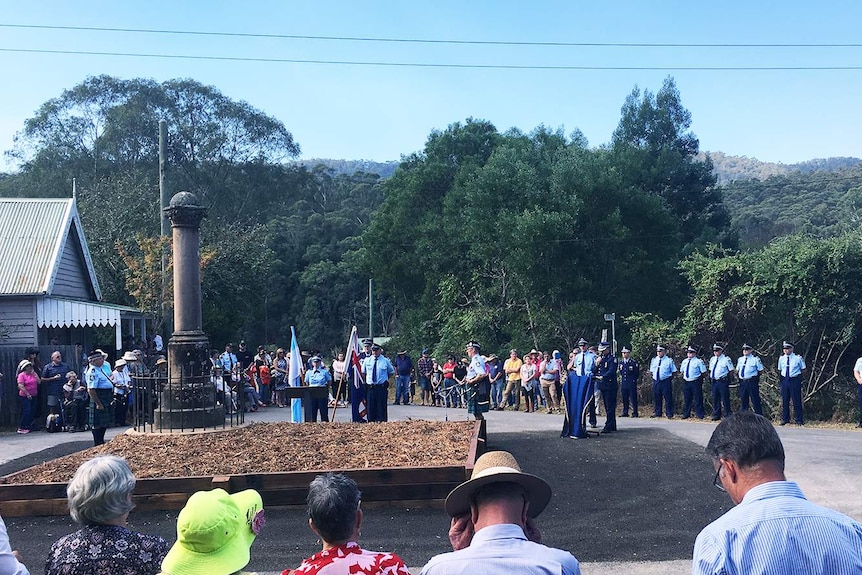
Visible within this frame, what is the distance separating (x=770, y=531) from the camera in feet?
8.93

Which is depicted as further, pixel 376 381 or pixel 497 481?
pixel 376 381

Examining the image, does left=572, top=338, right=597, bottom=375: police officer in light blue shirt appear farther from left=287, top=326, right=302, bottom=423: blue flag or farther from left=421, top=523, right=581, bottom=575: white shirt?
left=421, top=523, right=581, bottom=575: white shirt

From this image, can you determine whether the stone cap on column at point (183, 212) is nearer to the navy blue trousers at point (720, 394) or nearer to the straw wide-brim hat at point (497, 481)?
the straw wide-brim hat at point (497, 481)

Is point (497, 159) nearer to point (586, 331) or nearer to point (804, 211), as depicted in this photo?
point (586, 331)

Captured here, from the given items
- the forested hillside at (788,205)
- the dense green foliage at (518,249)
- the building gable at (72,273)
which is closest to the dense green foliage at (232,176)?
the dense green foliage at (518,249)

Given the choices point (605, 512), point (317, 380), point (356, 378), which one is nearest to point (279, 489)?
point (605, 512)

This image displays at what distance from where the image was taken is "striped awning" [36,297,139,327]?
78.2 ft

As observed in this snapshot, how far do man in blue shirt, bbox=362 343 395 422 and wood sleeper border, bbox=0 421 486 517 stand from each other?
8.14 metres

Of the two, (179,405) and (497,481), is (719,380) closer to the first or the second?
(179,405)

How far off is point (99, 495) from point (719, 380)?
60.2 ft

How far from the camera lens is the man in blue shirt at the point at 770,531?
8.80ft

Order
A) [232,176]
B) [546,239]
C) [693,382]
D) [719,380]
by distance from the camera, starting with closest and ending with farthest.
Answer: [719,380]
[693,382]
[546,239]
[232,176]

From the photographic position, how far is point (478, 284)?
3397cm

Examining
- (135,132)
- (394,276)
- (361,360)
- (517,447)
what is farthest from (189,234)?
(135,132)
